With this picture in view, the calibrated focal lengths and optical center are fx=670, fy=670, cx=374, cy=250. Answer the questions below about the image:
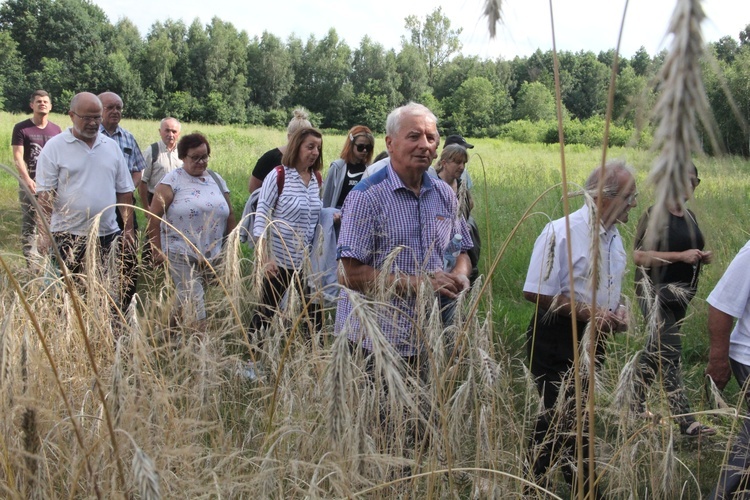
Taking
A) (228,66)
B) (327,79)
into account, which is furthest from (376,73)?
(228,66)

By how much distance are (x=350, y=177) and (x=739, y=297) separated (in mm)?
3090

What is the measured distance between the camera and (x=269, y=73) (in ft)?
251

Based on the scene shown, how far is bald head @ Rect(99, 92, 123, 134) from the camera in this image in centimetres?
603

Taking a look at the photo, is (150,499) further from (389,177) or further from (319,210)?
(319,210)

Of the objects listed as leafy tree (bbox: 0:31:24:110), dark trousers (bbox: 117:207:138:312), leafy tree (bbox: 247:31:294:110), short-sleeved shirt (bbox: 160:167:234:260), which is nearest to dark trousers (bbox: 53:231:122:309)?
dark trousers (bbox: 117:207:138:312)

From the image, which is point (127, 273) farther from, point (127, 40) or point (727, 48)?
point (127, 40)

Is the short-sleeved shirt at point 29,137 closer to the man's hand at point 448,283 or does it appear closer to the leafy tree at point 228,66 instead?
the man's hand at point 448,283

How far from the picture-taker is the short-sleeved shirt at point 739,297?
9.18ft

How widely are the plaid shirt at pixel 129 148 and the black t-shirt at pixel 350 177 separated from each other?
86.8 inches

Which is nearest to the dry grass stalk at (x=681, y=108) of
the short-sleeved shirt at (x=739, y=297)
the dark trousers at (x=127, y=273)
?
the short-sleeved shirt at (x=739, y=297)

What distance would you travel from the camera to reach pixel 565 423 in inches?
117

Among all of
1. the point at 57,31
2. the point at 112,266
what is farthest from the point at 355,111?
the point at 112,266

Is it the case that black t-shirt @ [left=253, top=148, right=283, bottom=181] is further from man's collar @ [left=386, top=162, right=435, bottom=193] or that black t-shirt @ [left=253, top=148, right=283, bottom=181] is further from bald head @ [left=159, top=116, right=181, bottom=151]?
man's collar @ [left=386, top=162, right=435, bottom=193]

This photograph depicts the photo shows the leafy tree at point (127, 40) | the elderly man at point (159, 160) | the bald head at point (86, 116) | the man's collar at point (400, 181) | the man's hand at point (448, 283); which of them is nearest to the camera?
the man's hand at point (448, 283)
